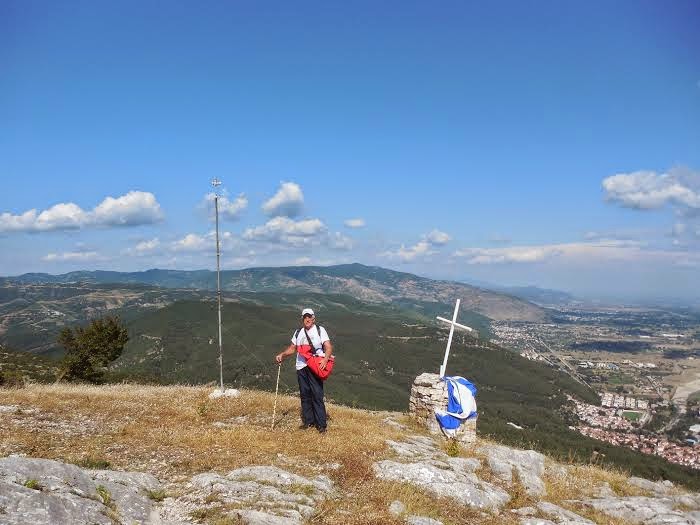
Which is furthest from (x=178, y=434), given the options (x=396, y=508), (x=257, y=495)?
(x=396, y=508)

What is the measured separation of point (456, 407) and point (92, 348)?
42.7 m

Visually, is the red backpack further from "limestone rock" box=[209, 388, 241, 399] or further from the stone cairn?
"limestone rock" box=[209, 388, 241, 399]

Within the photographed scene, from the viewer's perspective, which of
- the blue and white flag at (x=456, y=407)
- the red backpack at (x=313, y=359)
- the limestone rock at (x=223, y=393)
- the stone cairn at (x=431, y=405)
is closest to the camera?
the red backpack at (x=313, y=359)

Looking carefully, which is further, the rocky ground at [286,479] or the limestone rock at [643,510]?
the limestone rock at [643,510]

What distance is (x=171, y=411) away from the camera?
16688 mm

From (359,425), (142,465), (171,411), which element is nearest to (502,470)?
(359,425)

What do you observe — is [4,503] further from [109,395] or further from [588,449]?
[588,449]

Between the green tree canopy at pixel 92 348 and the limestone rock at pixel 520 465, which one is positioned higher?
the limestone rock at pixel 520 465

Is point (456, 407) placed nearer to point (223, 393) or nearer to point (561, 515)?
point (561, 515)

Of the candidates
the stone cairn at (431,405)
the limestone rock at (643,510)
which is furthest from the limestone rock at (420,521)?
the stone cairn at (431,405)

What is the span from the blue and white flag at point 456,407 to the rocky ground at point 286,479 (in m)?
1.24

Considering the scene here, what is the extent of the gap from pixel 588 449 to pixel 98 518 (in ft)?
437

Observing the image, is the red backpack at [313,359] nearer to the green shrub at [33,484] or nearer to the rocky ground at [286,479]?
the rocky ground at [286,479]

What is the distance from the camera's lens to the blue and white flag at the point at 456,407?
690 inches
